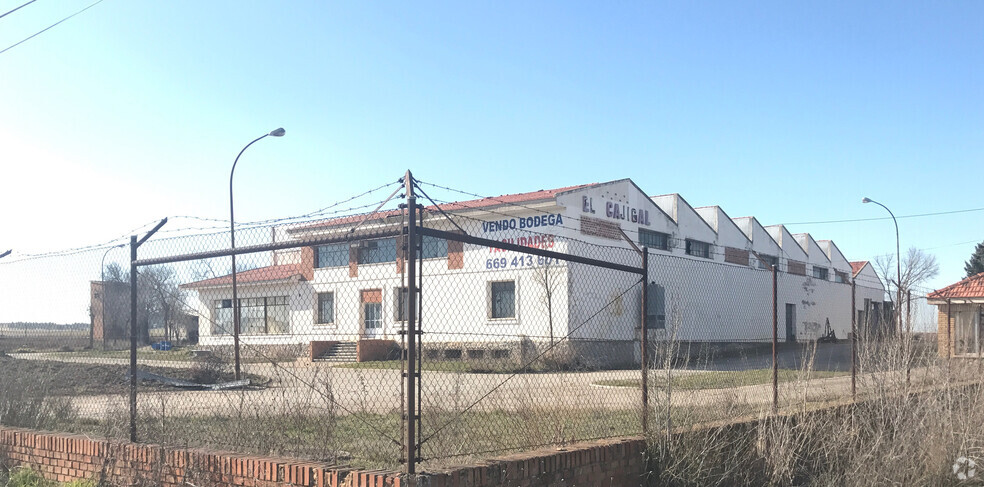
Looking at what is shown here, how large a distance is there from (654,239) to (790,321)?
11.7 meters

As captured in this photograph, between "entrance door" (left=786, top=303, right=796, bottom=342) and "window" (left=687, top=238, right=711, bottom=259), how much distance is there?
279 inches

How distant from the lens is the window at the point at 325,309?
29430 mm

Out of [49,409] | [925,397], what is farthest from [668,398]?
[49,409]

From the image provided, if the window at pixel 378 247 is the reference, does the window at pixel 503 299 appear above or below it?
below

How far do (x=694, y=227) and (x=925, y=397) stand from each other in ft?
82.5

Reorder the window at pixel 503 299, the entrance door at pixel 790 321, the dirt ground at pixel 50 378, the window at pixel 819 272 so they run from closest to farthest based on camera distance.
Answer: the dirt ground at pixel 50 378
the window at pixel 503 299
the entrance door at pixel 790 321
the window at pixel 819 272

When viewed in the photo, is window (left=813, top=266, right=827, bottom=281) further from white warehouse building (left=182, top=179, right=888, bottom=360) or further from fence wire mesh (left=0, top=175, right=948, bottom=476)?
fence wire mesh (left=0, top=175, right=948, bottom=476)

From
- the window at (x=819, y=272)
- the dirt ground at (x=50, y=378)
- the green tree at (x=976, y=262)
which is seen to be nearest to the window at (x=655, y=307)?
the dirt ground at (x=50, y=378)

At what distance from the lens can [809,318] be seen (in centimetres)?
3988

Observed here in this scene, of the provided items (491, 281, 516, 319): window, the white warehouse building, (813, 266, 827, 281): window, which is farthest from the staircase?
(813, 266, 827, 281): window

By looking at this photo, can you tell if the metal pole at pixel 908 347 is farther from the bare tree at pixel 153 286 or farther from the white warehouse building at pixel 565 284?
the white warehouse building at pixel 565 284

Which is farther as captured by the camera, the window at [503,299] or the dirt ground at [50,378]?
the window at [503,299]

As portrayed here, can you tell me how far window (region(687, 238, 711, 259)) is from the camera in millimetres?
33344

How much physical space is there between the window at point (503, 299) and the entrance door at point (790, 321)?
17.0 m
